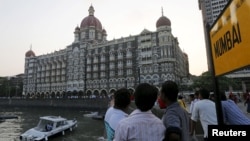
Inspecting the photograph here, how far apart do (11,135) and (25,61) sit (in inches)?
3082

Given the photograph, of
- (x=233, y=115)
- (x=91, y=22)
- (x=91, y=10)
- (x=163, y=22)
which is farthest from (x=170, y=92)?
(x=91, y=10)

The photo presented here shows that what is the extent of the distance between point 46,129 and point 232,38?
24684mm

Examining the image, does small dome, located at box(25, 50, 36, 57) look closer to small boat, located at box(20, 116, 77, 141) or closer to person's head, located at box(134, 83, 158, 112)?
small boat, located at box(20, 116, 77, 141)

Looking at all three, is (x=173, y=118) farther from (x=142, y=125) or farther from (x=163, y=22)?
(x=163, y=22)

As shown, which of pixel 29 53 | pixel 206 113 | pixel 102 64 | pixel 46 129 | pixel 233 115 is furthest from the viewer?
pixel 29 53

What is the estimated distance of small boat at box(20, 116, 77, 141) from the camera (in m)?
21.2

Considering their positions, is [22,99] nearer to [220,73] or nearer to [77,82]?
[77,82]

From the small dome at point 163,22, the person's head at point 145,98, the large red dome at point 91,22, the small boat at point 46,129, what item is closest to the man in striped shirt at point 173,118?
the person's head at point 145,98

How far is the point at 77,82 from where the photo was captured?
7406 cm

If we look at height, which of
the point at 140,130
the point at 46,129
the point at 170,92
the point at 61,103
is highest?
the point at 170,92

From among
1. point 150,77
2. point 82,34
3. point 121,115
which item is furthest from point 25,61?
point 121,115

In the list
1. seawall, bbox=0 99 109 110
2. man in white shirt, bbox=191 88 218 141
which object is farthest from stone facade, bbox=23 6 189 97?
man in white shirt, bbox=191 88 218 141

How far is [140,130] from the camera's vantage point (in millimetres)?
2648

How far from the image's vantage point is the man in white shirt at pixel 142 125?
264cm
